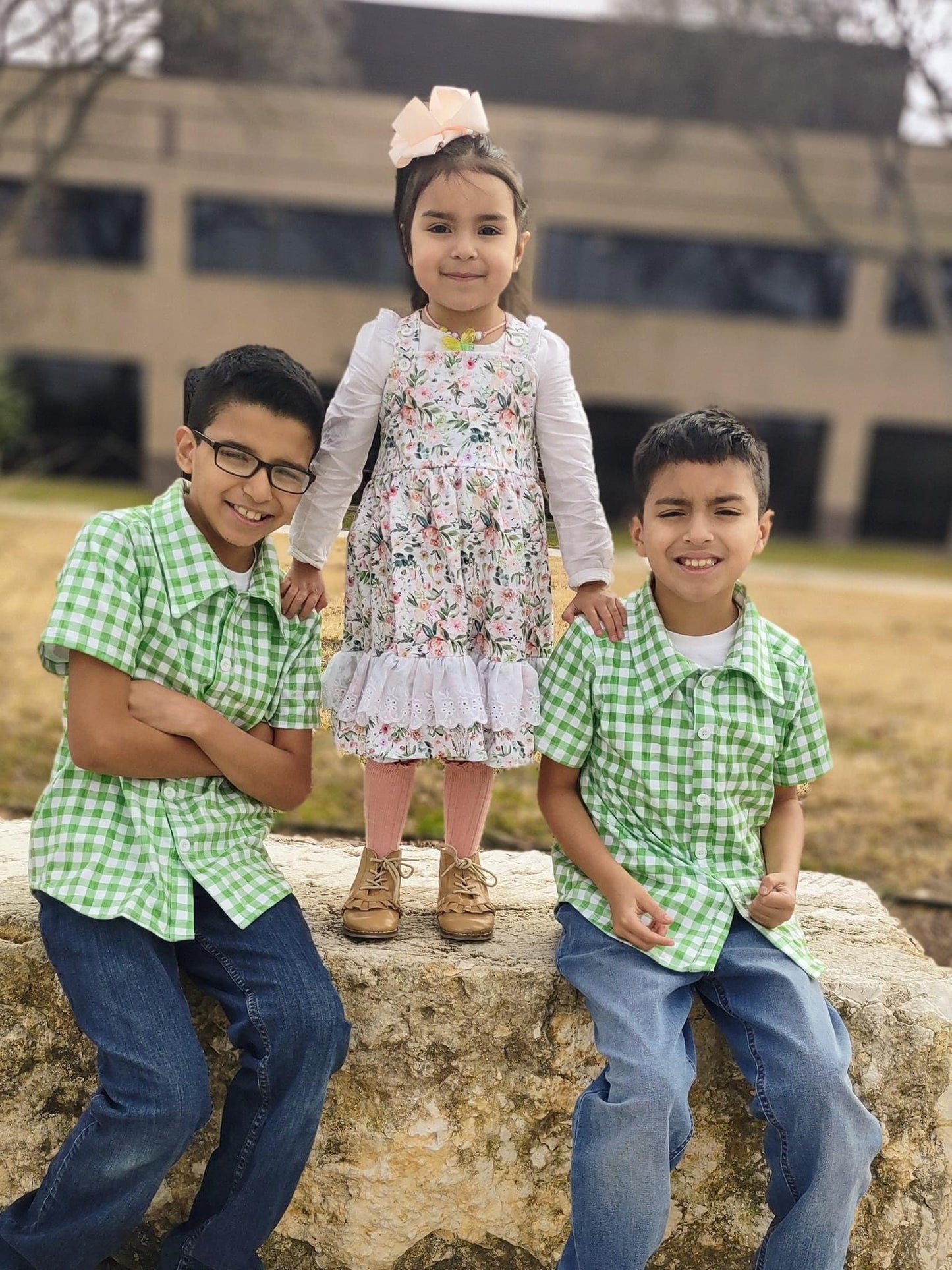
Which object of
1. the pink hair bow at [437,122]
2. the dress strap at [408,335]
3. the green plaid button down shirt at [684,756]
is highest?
the pink hair bow at [437,122]

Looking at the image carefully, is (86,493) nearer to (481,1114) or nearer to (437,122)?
(437,122)

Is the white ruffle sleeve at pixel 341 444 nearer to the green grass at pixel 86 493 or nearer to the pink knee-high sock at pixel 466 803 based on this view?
the pink knee-high sock at pixel 466 803

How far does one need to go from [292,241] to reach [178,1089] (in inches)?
635

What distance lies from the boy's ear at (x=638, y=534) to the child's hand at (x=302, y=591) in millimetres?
554

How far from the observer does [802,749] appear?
192cm

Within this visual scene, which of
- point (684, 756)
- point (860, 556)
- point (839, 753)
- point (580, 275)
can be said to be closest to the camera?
point (684, 756)

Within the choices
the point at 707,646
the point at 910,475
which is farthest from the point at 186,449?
the point at 910,475

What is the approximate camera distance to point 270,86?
14.4m

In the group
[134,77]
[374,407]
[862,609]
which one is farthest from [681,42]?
[374,407]

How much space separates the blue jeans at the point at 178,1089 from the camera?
5.36ft

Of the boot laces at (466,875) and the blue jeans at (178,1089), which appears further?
the boot laces at (466,875)

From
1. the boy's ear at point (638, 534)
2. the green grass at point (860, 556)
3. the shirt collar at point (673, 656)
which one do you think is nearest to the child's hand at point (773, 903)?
the shirt collar at point (673, 656)

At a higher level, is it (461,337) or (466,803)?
(461,337)

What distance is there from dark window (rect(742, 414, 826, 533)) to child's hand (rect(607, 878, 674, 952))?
16305 mm
